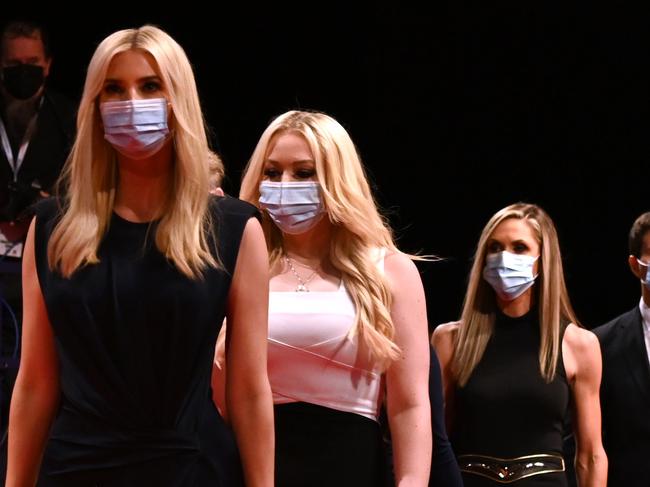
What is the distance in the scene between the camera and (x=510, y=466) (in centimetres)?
392

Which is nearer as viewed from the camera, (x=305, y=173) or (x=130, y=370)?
(x=130, y=370)

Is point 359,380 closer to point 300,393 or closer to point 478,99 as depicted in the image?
point 300,393

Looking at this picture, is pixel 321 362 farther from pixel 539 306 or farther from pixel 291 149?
pixel 539 306

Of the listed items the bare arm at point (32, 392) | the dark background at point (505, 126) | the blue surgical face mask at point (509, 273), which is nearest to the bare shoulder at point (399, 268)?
the bare arm at point (32, 392)

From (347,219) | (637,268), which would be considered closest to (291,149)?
(347,219)

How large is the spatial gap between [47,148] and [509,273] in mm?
1572

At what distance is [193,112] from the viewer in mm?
2057

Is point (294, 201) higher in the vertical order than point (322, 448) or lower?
higher

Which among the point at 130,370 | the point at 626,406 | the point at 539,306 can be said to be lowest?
the point at 626,406

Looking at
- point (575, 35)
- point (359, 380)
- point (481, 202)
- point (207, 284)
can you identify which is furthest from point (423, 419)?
point (575, 35)

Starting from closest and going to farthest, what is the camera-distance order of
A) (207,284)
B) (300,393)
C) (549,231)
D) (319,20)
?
(207,284), (300,393), (549,231), (319,20)

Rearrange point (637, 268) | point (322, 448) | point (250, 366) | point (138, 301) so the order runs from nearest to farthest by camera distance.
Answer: point (138, 301) → point (250, 366) → point (322, 448) → point (637, 268)

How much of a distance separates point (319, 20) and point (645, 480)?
2.33 meters

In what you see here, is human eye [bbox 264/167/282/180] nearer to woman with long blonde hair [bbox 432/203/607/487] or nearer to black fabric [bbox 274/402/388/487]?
black fabric [bbox 274/402/388/487]
